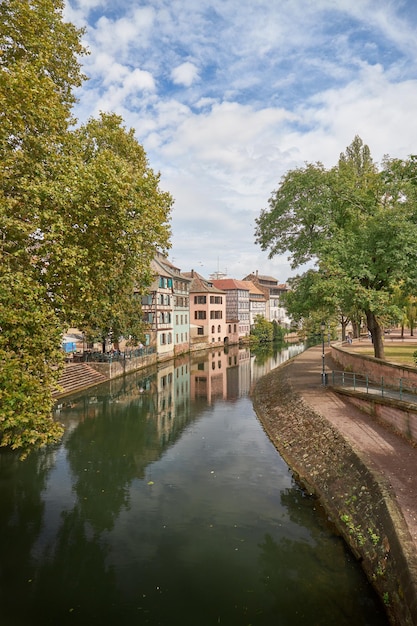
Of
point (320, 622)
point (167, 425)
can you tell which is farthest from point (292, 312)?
point (320, 622)

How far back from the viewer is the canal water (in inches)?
376

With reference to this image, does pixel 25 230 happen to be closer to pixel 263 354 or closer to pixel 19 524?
pixel 19 524

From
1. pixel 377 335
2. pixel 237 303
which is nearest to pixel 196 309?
pixel 237 303

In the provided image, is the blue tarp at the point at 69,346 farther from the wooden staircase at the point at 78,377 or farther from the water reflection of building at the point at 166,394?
the water reflection of building at the point at 166,394

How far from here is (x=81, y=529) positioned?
13.1m

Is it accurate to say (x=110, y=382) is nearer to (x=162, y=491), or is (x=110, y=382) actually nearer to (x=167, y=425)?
(x=167, y=425)

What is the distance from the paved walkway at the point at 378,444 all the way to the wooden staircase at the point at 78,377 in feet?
61.6

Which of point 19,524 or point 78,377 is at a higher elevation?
point 78,377

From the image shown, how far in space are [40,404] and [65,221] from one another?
480cm

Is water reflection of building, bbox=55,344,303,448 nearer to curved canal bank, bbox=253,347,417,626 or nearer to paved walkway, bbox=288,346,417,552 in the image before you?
curved canal bank, bbox=253,347,417,626

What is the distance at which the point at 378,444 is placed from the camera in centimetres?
1636

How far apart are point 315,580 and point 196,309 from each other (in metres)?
62.8

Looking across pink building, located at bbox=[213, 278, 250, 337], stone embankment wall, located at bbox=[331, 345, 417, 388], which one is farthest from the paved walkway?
pink building, located at bbox=[213, 278, 250, 337]

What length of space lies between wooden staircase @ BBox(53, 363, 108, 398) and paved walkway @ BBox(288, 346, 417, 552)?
739 inches
